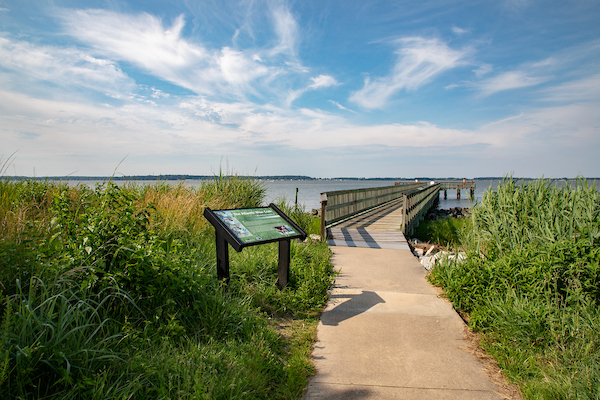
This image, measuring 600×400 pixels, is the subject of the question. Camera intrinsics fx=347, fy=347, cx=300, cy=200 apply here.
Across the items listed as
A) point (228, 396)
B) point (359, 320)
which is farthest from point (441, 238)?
point (228, 396)

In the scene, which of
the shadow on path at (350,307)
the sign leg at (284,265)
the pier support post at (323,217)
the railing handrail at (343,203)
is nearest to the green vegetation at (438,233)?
the railing handrail at (343,203)

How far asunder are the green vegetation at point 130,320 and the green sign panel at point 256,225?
715 mm

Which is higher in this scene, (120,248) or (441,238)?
(120,248)

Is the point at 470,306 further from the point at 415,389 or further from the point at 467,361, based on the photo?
the point at 415,389

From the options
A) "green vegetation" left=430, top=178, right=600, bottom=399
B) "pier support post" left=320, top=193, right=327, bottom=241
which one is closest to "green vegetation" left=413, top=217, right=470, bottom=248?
"pier support post" left=320, top=193, right=327, bottom=241

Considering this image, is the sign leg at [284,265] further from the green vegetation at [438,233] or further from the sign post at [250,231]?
the green vegetation at [438,233]

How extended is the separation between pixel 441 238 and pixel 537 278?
391 inches

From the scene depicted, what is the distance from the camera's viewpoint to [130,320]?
3.58m

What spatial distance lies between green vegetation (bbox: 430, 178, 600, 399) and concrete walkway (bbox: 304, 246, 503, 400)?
0.34 meters

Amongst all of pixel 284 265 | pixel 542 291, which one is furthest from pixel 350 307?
pixel 542 291

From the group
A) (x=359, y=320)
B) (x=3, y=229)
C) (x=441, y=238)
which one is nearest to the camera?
(x=3, y=229)

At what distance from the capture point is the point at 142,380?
103 inches

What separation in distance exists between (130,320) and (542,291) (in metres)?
4.73

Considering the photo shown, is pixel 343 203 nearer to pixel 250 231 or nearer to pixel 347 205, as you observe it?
pixel 347 205
